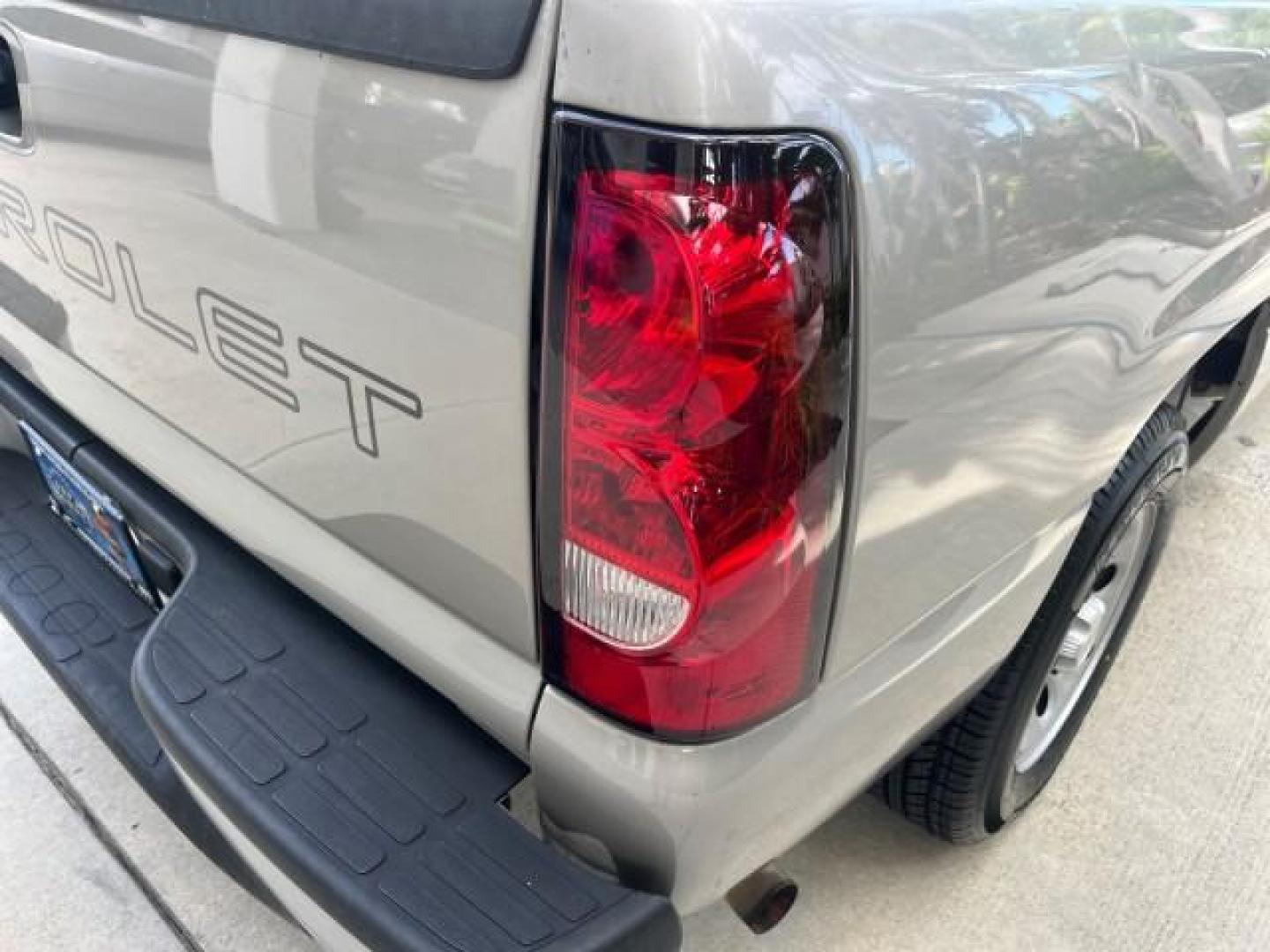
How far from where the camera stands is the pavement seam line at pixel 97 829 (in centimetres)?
197

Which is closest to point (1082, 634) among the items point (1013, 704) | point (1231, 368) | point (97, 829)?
point (1013, 704)

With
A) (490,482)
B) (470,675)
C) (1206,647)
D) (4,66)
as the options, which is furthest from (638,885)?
(1206,647)

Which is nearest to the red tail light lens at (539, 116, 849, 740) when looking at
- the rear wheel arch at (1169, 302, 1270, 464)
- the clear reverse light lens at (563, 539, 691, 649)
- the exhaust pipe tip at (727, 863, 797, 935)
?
the clear reverse light lens at (563, 539, 691, 649)

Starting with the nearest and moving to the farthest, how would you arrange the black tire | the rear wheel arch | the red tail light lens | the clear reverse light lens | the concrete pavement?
the red tail light lens, the clear reverse light lens, the black tire, the concrete pavement, the rear wheel arch

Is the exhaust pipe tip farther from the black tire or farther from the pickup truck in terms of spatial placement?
the black tire

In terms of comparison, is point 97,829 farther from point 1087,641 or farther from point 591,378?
point 1087,641

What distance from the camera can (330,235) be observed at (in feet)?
3.81

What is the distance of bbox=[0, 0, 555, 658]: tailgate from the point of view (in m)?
1.00

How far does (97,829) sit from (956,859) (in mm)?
1746

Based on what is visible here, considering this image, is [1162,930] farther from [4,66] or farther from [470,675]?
[4,66]

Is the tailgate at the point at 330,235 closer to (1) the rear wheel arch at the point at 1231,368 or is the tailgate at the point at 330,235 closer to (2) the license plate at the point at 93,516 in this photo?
(2) the license plate at the point at 93,516

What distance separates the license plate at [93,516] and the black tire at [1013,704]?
1.43 m

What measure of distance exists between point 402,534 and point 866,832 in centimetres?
134

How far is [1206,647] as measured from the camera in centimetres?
266
